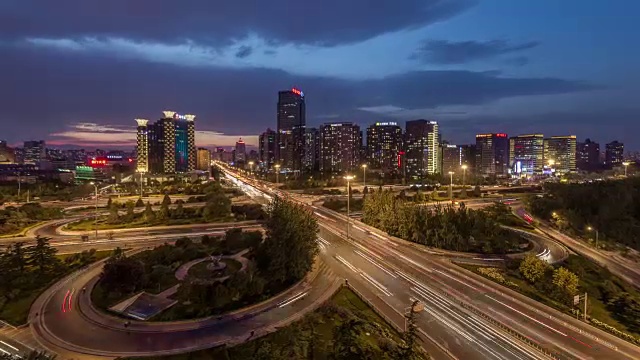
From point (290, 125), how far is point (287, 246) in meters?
156

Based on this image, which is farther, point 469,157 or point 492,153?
point 469,157

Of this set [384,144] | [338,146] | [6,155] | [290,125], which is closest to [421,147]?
[384,144]

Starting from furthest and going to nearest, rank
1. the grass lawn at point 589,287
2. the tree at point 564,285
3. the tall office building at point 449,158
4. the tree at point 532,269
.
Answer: the tall office building at point 449,158, the tree at point 532,269, the tree at point 564,285, the grass lawn at point 589,287

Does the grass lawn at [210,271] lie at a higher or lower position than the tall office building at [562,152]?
lower

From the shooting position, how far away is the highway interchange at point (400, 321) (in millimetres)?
18062

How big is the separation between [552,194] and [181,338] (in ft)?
191

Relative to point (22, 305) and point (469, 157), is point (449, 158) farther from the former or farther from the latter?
point (22, 305)

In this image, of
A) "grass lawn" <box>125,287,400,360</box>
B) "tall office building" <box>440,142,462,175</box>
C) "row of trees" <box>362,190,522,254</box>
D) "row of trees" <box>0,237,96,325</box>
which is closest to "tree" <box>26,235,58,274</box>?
"row of trees" <box>0,237,96,325</box>

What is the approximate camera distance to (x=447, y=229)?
35.2 meters

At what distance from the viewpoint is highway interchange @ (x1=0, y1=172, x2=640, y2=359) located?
59.3 ft

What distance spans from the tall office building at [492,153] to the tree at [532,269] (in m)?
157

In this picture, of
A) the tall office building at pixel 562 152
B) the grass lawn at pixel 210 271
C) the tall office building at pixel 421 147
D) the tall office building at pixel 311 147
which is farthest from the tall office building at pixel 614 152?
the grass lawn at pixel 210 271

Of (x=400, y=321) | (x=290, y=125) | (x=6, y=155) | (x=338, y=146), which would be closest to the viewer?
(x=400, y=321)

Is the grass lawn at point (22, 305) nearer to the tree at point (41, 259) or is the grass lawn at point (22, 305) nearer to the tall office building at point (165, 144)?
the tree at point (41, 259)
